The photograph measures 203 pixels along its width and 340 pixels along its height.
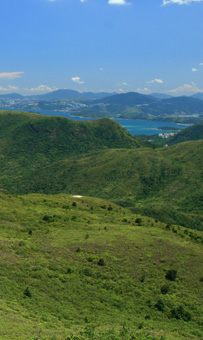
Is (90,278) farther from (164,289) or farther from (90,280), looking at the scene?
(164,289)

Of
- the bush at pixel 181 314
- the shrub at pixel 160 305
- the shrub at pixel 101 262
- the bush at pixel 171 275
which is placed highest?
the shrub at pixel 101 262

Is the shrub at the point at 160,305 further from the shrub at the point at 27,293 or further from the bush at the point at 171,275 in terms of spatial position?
the shrub at the point at 27,293

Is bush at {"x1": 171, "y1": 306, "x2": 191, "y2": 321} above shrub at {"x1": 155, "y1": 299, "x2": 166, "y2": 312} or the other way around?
the other way around

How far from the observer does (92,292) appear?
3731 centimetres

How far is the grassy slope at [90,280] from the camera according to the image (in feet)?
95.7

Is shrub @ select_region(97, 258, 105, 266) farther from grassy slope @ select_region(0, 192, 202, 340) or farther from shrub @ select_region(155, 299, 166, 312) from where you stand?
shrub @ select_region(155, 299, 166, 312)

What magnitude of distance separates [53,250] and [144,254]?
17545 mm

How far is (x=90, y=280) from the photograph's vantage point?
39.6 m

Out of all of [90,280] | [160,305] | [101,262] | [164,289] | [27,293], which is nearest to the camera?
[27,293]

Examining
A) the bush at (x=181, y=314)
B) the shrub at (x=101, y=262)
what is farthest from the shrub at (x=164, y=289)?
the shrub at (x=101, y=262)

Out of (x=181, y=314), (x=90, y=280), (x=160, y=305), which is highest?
(x=90, y=280)

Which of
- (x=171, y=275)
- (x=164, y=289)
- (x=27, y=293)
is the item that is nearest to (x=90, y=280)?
(x=27, y=293)

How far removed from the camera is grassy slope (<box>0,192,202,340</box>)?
95.7 feet

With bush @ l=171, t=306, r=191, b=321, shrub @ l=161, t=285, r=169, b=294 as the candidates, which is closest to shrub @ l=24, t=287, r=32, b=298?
bush @ l=171, t=306, r=191, b=321
